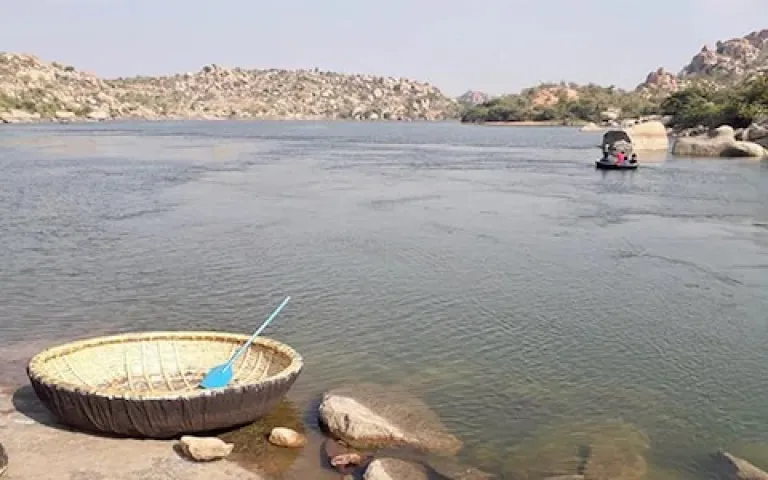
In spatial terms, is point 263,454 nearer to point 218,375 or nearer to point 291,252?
point 218,375

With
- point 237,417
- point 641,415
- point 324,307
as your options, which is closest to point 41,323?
point 324,307

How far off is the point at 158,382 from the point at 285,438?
9.12ft

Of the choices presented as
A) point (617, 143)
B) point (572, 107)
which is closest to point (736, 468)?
point (617, 143)

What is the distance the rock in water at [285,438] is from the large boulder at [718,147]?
6652 centimetres

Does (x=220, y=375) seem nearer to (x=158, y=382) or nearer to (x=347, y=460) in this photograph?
(x=158, y=382)

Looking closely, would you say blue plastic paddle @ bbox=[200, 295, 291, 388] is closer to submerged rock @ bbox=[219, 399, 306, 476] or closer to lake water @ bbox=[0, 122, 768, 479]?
submerged rock @ bbox=[219, 399, 306, 476]

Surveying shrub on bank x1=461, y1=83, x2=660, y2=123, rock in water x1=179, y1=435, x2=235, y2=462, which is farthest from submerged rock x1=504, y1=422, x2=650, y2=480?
shrub on bank x1=461, y1=83, x2=660, y2=123

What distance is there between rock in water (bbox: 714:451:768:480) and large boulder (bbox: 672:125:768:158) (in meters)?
63.7

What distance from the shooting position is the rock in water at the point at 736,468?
11.6m

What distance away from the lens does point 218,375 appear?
13.4 metres

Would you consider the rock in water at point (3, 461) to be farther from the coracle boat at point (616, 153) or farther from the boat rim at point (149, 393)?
the coracle boat at point (616, 153)

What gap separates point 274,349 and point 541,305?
9.35 m

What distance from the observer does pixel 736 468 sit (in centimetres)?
1198

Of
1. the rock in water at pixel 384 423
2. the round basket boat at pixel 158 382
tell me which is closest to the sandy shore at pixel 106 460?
the round basket boat at pixel 158 382
